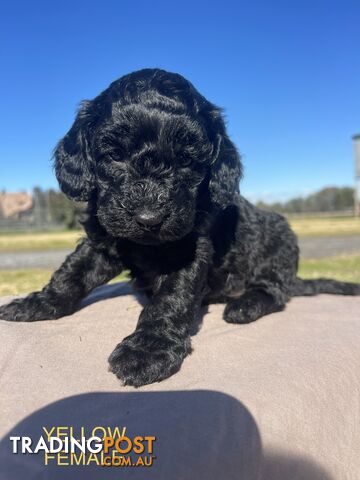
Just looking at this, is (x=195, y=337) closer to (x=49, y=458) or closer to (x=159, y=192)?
(x=159, y=192)

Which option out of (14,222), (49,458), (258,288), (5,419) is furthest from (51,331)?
(14,222)

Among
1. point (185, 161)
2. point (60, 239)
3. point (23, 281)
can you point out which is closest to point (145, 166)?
point (185, 161)

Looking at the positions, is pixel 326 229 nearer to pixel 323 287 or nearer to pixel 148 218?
pixel 323 287

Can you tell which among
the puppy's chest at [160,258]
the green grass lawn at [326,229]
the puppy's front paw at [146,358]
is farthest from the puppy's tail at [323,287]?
the green grass lawn at [326,229]

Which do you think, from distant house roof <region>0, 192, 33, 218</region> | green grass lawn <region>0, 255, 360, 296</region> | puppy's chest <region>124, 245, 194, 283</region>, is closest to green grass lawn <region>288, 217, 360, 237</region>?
green grass lawn <region>0, 255, 360, 296</region>

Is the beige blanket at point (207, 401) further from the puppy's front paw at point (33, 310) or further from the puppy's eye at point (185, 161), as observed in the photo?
the puppy's eye at point (185, 161)

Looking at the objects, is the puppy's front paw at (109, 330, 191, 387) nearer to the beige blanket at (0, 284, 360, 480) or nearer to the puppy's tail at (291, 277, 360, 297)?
the beige blanket at (0, 284, 360, 480)
